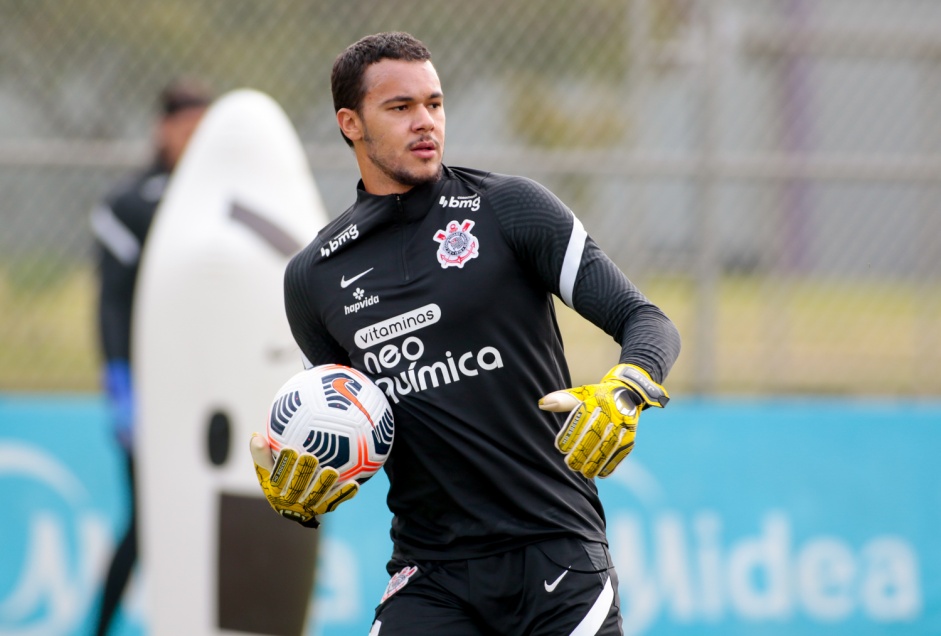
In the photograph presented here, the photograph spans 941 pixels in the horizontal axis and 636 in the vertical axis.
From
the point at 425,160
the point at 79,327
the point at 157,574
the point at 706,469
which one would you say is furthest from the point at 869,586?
the point at 79,327

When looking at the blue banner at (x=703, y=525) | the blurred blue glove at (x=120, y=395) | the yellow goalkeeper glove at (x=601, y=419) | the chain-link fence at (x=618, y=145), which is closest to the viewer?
the yellow goalkeeper glove at (x=601, y=419)

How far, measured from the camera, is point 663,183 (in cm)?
654

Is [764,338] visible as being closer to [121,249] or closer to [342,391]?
[121,249]

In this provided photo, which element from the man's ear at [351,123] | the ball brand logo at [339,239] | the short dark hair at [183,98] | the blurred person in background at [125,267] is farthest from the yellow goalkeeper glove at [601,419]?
the short dark hair at [183,98]

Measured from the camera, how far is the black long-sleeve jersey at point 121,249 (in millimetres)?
5926

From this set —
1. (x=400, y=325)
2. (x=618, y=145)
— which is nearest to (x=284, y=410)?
(x=400, y=325)

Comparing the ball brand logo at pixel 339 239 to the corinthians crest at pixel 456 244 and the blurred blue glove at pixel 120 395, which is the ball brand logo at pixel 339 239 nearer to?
the corinthians crest at pixel 456 244

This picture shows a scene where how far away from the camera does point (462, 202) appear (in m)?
3.26

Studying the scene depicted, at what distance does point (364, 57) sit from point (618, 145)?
3.50 m

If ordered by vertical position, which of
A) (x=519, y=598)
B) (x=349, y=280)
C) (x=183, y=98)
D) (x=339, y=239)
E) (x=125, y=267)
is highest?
(x=183, y=98)

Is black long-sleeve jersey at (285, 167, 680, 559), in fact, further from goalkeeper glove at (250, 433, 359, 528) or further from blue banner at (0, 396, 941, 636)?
blue banner at (0, 396, 941, 636)

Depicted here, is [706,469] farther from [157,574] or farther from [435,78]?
[435,78]

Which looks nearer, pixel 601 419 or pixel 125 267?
pixel 601 419

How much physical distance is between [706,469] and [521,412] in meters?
3.12
